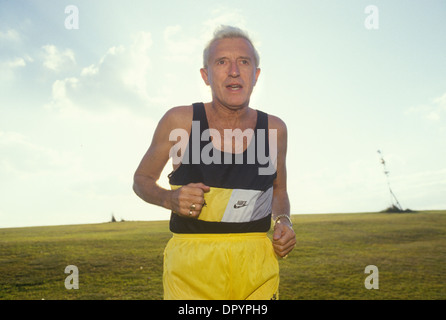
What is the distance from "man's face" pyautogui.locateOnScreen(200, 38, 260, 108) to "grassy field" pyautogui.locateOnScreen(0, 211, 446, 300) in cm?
494

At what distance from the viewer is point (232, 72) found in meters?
2.57

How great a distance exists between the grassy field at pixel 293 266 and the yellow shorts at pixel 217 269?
14.9 ft

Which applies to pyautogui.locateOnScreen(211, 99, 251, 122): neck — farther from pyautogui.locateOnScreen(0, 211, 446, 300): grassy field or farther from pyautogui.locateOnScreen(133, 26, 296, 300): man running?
pyautogui.locateOnScreen(0, 211, 446, 300): grassy field

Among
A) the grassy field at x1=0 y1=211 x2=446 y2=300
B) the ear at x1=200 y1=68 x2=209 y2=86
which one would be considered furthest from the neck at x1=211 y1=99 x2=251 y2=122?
the grassy field at x1=0 y1=211 x2=446 y2=300

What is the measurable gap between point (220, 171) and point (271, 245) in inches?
26.6

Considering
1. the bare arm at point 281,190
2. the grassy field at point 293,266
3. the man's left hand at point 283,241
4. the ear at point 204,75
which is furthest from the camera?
the grassy field at point 293,266

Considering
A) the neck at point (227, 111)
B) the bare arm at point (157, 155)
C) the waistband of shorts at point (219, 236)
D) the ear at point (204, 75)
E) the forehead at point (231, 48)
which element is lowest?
the waistband of shorts at point (219, 236)

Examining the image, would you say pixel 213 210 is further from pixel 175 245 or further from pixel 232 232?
pixel 175 245

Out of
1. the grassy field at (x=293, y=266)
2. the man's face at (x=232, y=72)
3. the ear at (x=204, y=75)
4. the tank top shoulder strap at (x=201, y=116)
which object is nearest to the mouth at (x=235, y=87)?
the man's face at (x=232, y=72)

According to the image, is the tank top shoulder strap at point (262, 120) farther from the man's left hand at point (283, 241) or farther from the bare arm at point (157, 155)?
the man's left hand at point (283, 241)

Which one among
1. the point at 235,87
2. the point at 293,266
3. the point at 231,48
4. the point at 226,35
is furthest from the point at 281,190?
the point at 293,266

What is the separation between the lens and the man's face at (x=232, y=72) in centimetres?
262

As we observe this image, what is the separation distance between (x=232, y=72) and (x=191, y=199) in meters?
1.02
